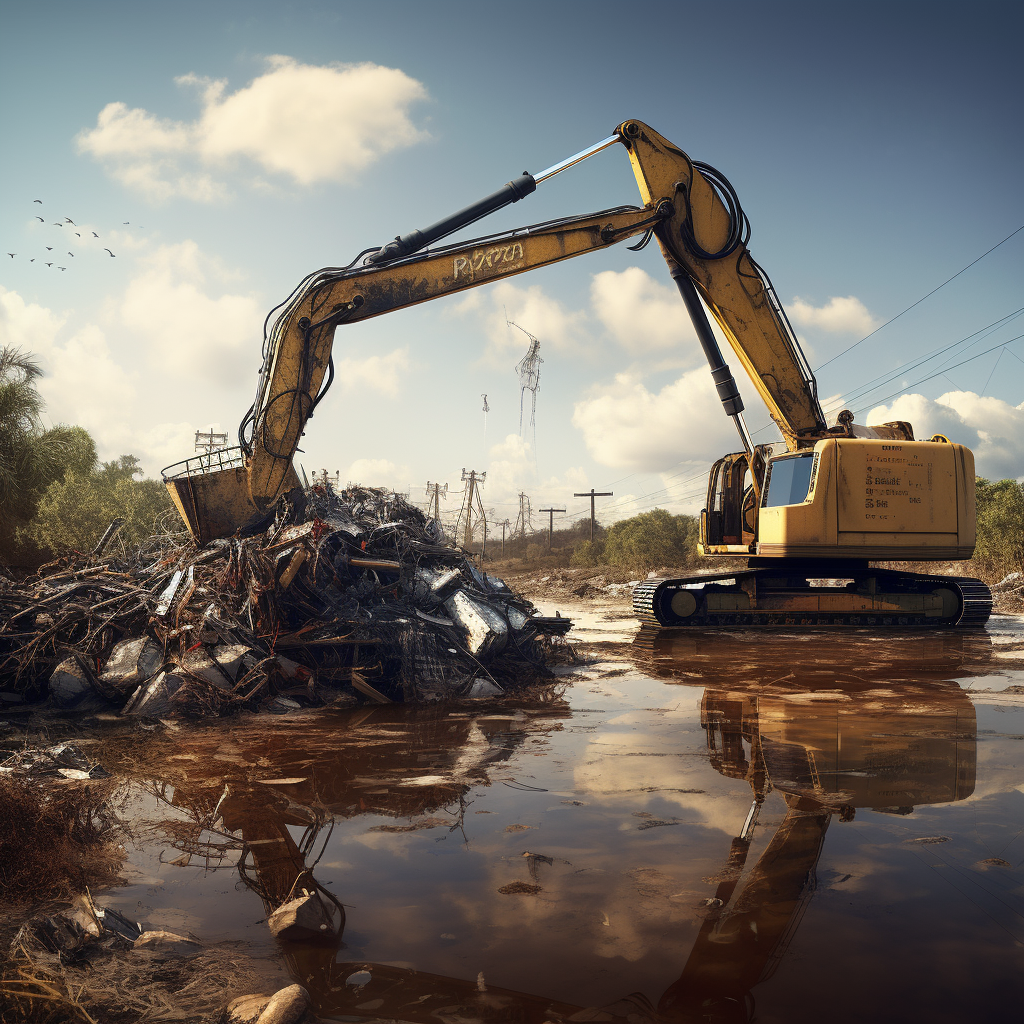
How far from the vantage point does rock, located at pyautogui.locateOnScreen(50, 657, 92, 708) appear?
7.00 meters

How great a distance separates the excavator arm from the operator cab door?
1053 mm

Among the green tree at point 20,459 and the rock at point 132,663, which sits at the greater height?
the green tree at point 20,459

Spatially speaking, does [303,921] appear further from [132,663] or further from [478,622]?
[478,622]

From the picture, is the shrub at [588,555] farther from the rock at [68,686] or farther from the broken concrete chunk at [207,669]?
the rock at [68,686]

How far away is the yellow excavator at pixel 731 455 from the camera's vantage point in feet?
29.7

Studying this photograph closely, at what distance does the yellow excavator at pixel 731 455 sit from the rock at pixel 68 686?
2.27 meters

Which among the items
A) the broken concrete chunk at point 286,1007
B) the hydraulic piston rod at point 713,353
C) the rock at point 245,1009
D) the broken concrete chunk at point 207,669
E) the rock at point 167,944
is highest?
the hydraulic piston rod at point 713,353

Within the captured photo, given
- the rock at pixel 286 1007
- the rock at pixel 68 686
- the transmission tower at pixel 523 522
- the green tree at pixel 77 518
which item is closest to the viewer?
the rock at pixel 286 1007

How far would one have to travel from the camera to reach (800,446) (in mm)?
11609

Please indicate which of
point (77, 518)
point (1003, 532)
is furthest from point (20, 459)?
point (1003, 532)

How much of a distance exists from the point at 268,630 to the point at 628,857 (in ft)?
17.6

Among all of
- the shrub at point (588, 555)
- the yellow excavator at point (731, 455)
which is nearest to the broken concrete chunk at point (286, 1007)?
the yellow excavator at point (731, 455)

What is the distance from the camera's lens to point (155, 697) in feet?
22.2

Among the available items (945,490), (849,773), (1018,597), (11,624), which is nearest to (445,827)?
(849,773)
